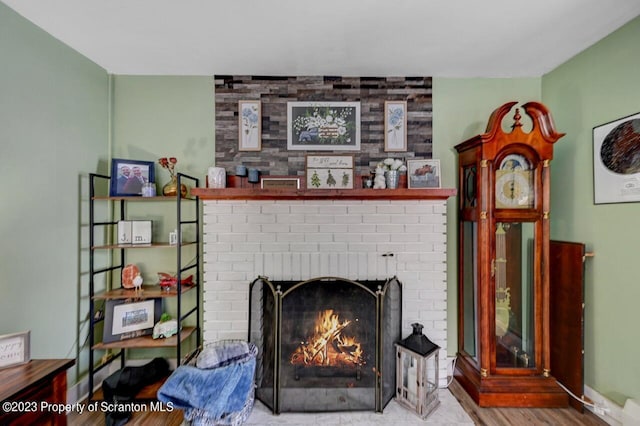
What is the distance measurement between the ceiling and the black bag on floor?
240 cm

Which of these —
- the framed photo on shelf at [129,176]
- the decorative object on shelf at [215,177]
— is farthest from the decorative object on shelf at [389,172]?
the framed photo on shelf at [129,176]

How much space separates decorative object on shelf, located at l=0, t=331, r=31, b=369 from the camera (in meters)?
1.34

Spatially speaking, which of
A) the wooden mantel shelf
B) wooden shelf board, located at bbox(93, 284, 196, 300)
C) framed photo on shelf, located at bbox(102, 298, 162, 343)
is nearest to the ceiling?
the wooden mantel shelf

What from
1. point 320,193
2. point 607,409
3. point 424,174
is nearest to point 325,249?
point 320,193

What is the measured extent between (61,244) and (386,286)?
2.30 metres

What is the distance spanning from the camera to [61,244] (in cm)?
190

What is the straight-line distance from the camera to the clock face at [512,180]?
6.60 feet

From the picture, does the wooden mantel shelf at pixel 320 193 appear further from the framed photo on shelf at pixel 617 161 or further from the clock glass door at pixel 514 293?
the framed photo on shelf at pixel 617 161

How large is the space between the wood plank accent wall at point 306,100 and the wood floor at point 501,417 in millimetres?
1838

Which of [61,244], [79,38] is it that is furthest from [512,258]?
[79,38]

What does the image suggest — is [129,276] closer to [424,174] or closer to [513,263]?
[424,174]

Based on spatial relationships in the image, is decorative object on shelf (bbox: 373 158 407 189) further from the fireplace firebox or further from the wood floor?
the wood floor

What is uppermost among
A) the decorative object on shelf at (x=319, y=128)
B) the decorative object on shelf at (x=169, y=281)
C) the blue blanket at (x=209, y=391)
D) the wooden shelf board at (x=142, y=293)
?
the decorative object on shelf at (x=319, y=128)

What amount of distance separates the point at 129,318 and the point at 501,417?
2780 millimetres
